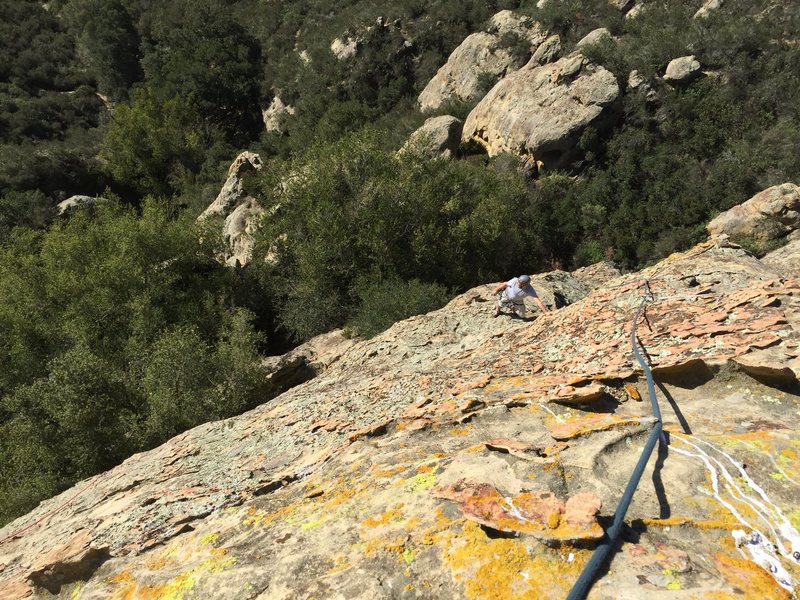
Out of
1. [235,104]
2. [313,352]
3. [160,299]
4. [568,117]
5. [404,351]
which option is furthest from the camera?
[235,104]

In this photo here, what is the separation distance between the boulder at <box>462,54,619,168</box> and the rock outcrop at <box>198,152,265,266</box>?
48.7 feet

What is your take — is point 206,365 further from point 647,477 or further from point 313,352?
point 647,477

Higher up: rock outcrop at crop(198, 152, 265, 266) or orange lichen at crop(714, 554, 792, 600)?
rock outcrop at crop(198, 152, 265, 266)

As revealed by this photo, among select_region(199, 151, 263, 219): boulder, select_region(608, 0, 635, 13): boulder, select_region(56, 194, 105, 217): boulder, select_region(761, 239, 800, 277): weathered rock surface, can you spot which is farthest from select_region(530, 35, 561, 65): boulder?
select_region(56, 194, 105, 217): boulder

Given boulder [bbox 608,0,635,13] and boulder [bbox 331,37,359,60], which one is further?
boulder [bbox 331,37,359,60]

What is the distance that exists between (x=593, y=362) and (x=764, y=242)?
633 inches

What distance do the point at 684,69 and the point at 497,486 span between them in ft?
95.8

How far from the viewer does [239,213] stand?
25062 millimetres

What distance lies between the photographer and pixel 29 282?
19.0 m

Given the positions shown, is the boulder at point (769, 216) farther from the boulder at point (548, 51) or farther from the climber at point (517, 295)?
the boulder at point (548, 51)

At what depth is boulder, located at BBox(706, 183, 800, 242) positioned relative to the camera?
55.2ft

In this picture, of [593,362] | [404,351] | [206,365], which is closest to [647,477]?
[593,362]

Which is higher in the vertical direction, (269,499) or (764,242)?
(269,499)

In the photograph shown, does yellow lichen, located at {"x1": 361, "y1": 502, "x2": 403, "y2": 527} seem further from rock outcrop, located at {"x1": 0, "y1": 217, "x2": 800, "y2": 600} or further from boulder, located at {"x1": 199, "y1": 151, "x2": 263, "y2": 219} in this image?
boulder, located at {"x1": 199, "y1": 151, "x2": 263, "y2": 219}
